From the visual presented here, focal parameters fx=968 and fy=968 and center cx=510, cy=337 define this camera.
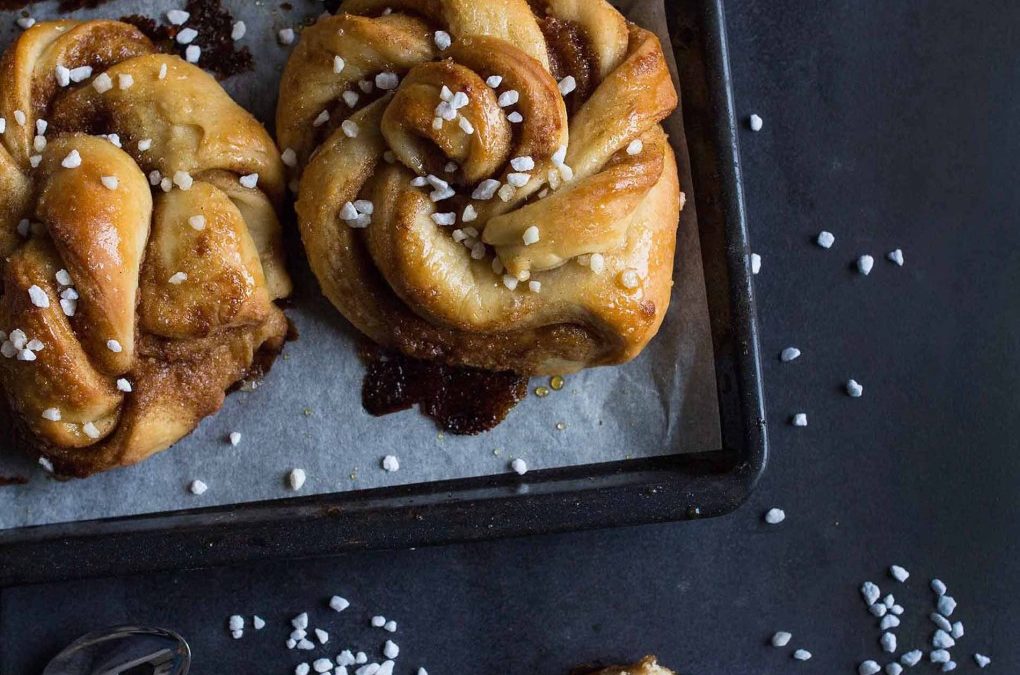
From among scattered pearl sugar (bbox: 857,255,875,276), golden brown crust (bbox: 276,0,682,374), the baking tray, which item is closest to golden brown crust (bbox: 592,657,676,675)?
the baking tray

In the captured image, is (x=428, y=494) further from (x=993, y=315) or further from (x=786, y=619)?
(x=993, y=315)

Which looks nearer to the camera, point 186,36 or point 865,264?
point 186,36

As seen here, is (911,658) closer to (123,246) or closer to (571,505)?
(571,505)

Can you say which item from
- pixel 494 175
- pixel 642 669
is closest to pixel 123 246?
pixel 494 175

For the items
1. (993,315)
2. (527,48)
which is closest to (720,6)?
(527,48)

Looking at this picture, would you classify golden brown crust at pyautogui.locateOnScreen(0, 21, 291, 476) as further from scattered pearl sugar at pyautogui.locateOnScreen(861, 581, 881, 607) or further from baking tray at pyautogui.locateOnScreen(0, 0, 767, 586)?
scattered pearl sugar at pyautogui.locateOnScreen(861, 581, 881, 607)

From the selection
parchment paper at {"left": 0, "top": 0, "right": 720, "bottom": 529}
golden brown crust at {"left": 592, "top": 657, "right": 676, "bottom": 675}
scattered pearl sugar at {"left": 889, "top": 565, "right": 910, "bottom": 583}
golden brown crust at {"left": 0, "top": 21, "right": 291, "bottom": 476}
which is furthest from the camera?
scattered pearl sugar at {"left": 889, "top": 565, "right": 910, "bottom": 583}
